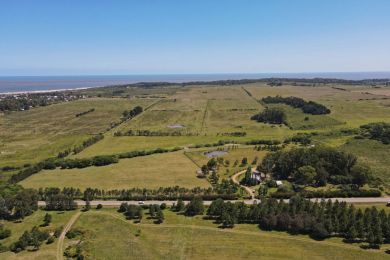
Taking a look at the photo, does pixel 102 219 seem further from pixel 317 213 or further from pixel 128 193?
pixel 317 213

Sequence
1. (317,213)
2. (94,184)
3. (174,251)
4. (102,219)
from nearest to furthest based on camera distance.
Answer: (174,251) < (317,213) < (102,219) < (94,184)

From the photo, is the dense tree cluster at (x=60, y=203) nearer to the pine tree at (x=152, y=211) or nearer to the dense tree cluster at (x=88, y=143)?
the pine tree at (x=152, y=211)

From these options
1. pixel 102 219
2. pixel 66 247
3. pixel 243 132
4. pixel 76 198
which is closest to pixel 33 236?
pixel 66 247

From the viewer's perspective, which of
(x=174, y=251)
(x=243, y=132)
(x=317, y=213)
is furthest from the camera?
(x=243, y=132)

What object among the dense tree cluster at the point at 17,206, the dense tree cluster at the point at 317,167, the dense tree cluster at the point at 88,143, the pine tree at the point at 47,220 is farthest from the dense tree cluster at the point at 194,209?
the dense tree cluster at the point at 88,143

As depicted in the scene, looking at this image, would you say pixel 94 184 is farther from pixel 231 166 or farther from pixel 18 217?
pixel 231 166

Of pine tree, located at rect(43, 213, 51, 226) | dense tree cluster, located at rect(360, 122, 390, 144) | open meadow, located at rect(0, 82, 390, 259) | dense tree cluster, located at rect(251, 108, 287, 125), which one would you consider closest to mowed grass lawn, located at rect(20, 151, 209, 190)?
Result: open meadow, located at rect(0, 82, 390, 259)

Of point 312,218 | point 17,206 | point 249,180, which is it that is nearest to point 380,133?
point 249,180

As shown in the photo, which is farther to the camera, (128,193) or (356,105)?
(356,105)
